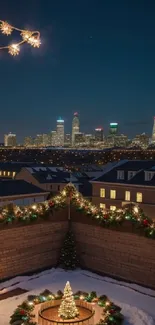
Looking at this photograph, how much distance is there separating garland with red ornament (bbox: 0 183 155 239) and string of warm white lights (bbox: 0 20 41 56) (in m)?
4.09

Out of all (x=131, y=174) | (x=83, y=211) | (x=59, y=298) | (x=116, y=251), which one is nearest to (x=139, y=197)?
(x=131, y=174)

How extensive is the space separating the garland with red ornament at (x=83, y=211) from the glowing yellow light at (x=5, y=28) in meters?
4.46

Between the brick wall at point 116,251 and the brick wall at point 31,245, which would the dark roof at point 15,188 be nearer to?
the brick wall at point 31,245

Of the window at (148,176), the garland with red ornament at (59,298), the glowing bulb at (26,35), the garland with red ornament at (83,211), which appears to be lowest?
the garland with red ornament at (59,298)

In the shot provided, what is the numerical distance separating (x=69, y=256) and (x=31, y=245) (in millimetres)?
1138

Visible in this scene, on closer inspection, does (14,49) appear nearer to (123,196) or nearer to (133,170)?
(123,196)

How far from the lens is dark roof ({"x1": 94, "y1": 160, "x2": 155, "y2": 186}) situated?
29645 millimetres

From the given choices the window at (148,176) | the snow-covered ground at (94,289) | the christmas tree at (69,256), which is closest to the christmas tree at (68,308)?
the snow-covered ground at (94,289)

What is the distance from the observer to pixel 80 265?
11.6 metres

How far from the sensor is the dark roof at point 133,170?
2965cm

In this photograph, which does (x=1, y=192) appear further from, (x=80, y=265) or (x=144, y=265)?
(x=144, y=265)

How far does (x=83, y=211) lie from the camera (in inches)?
462

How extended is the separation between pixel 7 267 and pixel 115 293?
109 inches

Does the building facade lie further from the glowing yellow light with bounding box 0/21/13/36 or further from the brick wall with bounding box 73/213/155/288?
the glowing yellow light with bounding box 0/21/13/36
